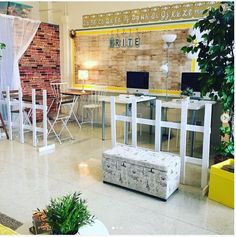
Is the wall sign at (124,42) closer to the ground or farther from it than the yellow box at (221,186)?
farther from it

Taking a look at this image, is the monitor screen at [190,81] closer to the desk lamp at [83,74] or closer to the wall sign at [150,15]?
the wall sign at [150,15]

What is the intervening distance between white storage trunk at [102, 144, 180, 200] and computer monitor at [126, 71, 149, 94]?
2.41 m

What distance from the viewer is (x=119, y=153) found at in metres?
3.25

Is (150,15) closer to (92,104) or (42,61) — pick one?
(92,104)

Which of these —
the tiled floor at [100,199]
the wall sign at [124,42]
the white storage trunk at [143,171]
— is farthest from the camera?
the wall sign at [124,42]

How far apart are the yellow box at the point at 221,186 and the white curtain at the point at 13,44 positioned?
4460mm

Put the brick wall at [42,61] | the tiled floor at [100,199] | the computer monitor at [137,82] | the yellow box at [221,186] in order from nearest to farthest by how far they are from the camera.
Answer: the tiled floor at [100,199] → the yellow box at [221,186] → the computer monitor at [137,82] → the brick wall at [42,61]

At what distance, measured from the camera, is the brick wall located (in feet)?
20.8

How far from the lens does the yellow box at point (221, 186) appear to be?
2783mm

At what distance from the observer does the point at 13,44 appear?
5.82 meters

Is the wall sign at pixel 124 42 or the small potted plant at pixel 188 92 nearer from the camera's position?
the small potted plant at pixel 188 92

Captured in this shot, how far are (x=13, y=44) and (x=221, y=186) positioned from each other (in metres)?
4.92

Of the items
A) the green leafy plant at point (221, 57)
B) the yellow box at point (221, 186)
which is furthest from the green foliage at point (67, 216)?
the green leafy plant at point (221, 57)

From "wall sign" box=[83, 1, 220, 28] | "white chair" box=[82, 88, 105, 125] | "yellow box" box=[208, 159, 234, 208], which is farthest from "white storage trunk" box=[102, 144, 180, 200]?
"wall sign" box=[83, 1, 220, 28]
